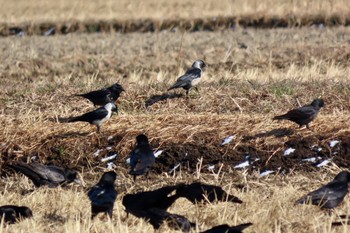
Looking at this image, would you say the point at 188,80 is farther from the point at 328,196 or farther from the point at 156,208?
the point at 156,208

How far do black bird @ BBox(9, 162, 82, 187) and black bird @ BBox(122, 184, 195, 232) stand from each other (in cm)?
177

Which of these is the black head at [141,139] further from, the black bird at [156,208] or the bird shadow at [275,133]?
the black bird at [156,208]

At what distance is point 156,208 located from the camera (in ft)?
27.5

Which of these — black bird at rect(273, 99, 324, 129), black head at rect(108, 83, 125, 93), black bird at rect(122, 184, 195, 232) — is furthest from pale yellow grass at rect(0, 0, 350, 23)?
black bird at rect(122, 184, 195, 232)

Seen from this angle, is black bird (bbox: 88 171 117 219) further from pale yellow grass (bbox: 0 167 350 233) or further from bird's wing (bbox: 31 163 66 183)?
bird's wing (bbox: 31 163 66 183)

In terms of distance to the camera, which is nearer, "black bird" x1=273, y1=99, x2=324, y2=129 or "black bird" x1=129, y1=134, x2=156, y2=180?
"black bird" x1=129, y1=134, x2=156, y2=180

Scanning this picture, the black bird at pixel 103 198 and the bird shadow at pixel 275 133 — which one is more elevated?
the black bird at pixel 103 198

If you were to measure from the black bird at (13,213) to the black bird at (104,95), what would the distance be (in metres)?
4.52

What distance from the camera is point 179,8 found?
29109mm

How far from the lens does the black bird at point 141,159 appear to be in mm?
10172

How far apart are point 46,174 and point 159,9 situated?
19.2 meters

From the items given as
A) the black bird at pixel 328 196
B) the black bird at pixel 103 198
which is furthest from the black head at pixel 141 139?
the black bird at pixel 328 196

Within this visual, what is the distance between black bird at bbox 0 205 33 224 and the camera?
8.42 meters

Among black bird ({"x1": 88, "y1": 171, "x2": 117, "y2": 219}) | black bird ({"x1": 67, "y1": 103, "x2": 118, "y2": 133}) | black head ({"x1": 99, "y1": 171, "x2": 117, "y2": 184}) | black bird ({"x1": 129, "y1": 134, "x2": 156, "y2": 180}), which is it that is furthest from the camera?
black bird ({"x1": 67, "y1": 103, "x2": 118, "y2": 133})
